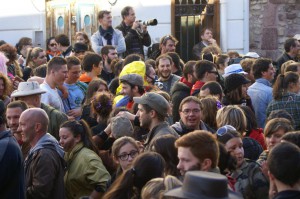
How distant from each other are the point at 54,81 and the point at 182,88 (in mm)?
1562

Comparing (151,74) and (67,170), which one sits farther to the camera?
(151,74)

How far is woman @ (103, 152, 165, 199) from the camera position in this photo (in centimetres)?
570

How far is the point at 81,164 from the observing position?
7109 mm

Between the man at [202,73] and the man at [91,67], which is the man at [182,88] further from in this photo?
the man at [91,67]

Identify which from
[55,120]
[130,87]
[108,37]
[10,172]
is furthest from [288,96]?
[108,37]

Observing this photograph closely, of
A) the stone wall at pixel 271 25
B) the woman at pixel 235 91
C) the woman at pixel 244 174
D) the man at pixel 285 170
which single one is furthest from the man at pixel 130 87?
the stone wall at pixel 271 25

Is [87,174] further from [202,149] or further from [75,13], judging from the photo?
[75,13]

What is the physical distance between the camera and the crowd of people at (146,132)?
18.6ft

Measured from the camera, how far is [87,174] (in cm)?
707

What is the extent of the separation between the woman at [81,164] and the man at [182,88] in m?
2.29

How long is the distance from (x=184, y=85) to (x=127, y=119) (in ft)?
7.01

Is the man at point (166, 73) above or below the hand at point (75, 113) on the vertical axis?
above

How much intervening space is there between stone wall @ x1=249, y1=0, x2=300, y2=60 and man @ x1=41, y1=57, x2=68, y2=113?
320 inches

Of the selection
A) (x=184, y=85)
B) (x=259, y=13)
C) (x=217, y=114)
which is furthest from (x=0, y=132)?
(x=259, y=13)
